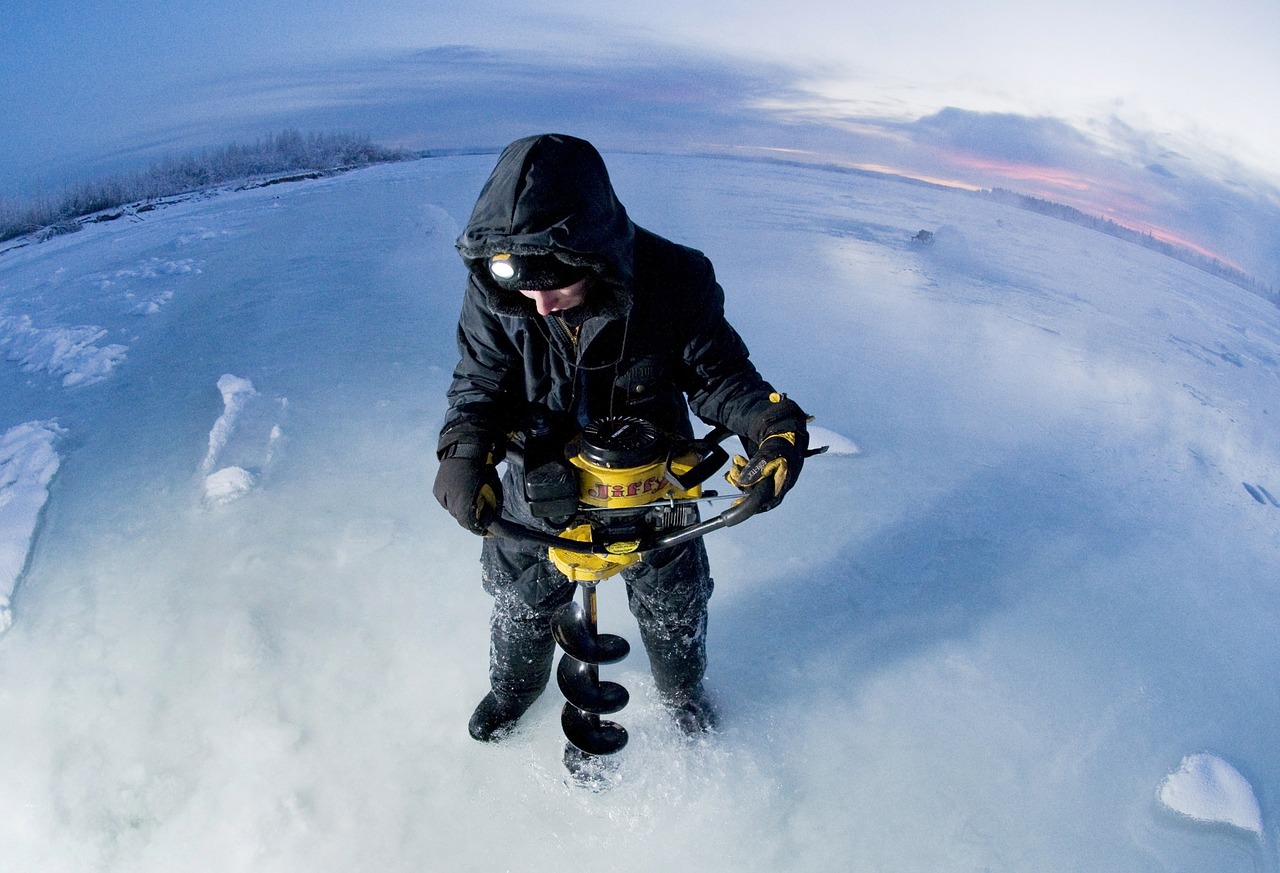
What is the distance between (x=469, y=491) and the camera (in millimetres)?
1330

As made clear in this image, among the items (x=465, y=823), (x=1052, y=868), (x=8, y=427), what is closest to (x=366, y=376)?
(x=8, y=427)

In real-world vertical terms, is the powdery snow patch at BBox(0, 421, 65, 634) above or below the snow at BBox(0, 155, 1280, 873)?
above

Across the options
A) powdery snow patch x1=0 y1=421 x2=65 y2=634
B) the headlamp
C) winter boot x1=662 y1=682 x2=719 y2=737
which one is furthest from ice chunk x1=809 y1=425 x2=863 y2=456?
powdery snow patch x1=0 y1=421 x2=65 y2=634

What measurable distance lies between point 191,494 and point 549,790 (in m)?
2.18

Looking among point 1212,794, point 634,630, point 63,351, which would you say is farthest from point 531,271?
point 63,351

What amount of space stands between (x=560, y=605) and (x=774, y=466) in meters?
0.81

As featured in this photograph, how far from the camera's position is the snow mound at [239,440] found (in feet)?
9.47

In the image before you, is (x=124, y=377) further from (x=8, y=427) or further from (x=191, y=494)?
(x=191, y=494)

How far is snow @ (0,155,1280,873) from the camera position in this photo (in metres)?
1.72

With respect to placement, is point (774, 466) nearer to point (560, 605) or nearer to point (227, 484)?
point (560, 605)

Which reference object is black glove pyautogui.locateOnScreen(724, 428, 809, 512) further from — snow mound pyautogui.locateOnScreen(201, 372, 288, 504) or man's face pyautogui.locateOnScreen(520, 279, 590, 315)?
snow mound pyautogui.locateOnScreen(201, 372, 288, 504)

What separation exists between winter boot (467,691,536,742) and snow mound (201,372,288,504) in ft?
5.60

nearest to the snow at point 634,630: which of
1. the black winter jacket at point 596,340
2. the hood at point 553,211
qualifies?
the black winter jacket at point 596,340

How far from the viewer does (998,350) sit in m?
5.43
